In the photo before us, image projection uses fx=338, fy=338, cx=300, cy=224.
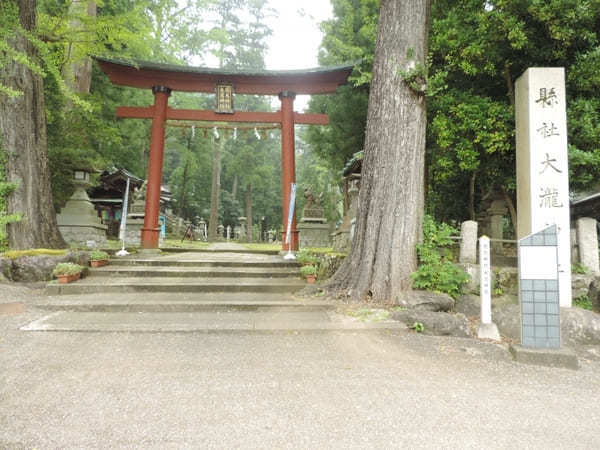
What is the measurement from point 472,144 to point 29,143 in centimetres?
891

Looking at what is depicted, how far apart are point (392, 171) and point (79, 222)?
8.42 meters

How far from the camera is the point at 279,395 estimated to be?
8.13 ft

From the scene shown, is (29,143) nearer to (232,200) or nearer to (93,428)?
(93,428)

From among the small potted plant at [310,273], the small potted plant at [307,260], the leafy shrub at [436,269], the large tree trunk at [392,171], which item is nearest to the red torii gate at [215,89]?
the small potted plant at [307,260]

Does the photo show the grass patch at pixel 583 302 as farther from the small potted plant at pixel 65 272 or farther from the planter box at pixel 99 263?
the planter box at pixel 99 263

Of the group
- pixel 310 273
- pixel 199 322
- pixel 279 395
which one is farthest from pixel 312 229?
pixel 279 395

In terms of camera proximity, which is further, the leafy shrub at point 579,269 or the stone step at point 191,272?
the stone step at point 191,272

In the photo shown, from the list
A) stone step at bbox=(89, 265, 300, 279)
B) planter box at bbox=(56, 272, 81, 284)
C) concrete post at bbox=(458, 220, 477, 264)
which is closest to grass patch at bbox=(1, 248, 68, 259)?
stone step at bbox=(89, 265, 300, 279)

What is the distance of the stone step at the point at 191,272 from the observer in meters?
6.24

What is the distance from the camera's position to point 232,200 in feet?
97.8

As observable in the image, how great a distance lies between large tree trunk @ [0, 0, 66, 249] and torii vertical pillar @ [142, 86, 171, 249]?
6.11 feet

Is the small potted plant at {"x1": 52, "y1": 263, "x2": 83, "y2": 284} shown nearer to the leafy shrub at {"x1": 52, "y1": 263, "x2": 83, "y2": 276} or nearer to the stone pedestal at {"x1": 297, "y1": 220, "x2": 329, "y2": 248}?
the leafy shrub at {"x1": 52, "y1": 263, "x2": 83, "y2": 276}

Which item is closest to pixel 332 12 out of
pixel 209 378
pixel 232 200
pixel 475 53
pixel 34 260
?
pixel 475 53

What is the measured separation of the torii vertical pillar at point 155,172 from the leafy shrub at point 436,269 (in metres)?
6.35
